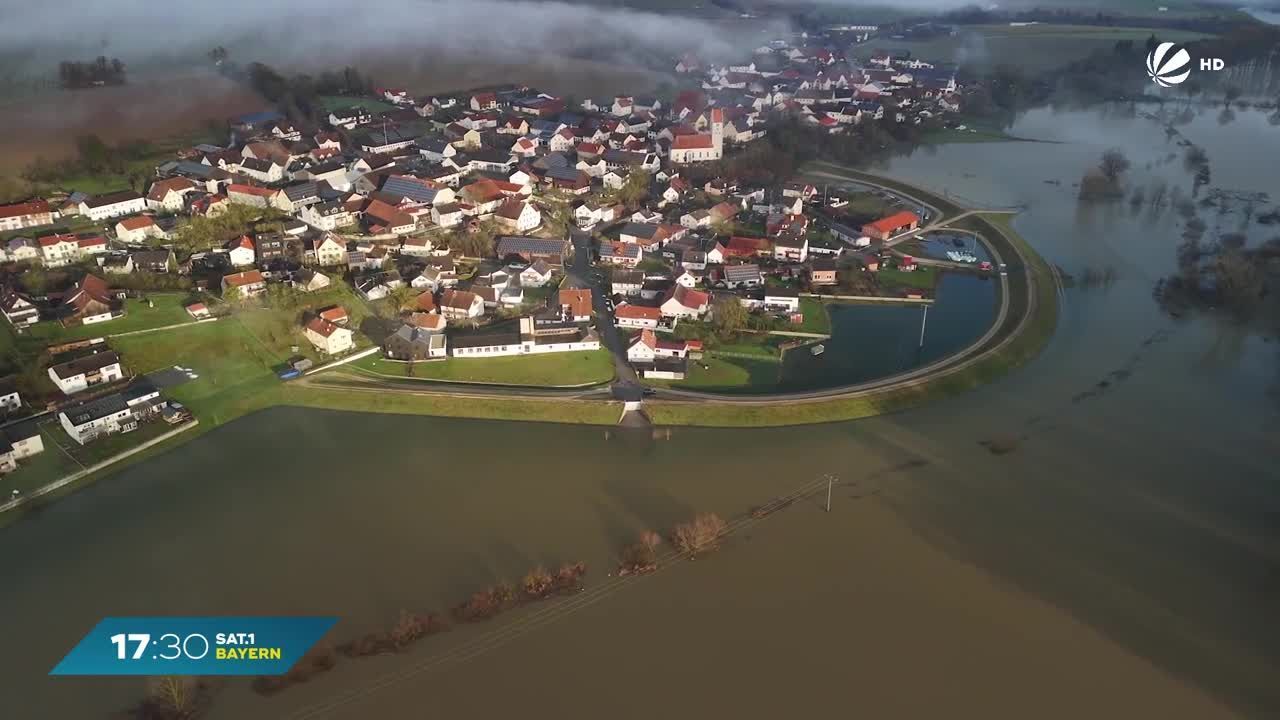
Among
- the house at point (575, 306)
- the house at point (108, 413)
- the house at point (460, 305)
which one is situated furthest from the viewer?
the house at point (575, 306)

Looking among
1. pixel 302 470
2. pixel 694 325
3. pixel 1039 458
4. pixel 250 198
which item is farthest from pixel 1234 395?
pixel 250 198

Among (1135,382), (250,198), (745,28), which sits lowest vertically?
(1135,382)

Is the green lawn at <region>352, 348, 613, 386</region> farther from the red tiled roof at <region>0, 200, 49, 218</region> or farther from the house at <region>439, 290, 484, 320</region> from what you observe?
the red tiled roof at <region>0, 200, 49, 218</region>

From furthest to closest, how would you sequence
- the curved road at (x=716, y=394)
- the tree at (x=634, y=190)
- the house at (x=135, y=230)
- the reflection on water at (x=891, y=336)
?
the tree at (x=634, y=190), the house at (x=135, y=230), the reflection on water at (x=891, y=336), the curved road at (x=716, y=394)

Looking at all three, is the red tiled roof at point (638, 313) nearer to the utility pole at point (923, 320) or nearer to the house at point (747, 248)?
the house at point (747, 248)

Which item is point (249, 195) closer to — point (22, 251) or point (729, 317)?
point (22, 251)

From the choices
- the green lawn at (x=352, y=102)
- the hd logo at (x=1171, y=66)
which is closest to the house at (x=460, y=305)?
the green lawn at (x=352, y=102)

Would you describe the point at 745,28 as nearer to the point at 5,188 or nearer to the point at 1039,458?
the point at 5,188

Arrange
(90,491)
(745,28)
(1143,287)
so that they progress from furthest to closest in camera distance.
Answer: (745,28)
(1143,287)
(90,491)
